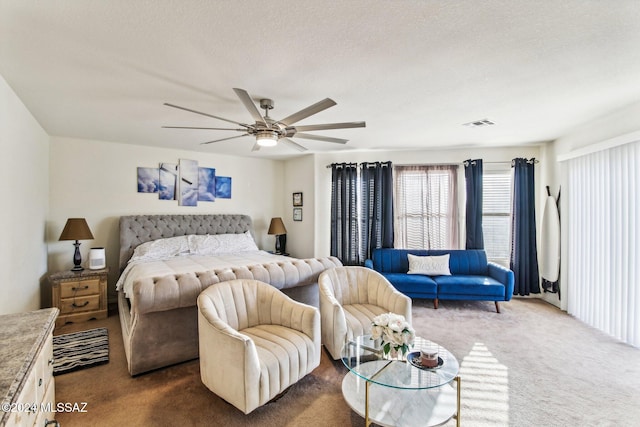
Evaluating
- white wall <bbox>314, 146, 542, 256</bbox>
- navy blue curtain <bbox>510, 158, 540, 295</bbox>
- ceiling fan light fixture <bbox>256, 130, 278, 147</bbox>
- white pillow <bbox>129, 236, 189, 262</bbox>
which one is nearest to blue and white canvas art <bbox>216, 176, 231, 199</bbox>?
white pillow <bbox>129, 236, 189, 262</bbox>

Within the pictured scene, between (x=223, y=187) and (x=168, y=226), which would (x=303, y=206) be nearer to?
(x=223, y=187)

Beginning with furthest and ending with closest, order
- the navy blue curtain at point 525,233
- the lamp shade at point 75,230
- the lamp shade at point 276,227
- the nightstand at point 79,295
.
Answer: the lamp shade at point 276,227
the navy blue curtain at point 525,233
the lamp shade at point 75,230
the nightstand at point 79,295

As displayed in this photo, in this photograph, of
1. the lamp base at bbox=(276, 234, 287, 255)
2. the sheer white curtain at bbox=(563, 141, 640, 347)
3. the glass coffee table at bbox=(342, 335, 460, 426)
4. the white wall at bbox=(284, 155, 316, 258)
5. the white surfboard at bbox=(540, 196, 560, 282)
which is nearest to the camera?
the glass coffee table at bbox=(342, 335, 460, 426)

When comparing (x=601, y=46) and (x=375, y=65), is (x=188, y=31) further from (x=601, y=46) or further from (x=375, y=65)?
(x=601, y=46)

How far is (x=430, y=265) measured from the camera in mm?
4551

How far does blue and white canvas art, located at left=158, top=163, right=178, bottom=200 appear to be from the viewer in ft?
16.0

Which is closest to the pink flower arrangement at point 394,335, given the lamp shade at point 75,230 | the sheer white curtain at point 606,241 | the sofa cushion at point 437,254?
the sofa cushion at point 437,254

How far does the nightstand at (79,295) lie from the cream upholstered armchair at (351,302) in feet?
9.99

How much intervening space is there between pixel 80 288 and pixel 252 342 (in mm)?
3227

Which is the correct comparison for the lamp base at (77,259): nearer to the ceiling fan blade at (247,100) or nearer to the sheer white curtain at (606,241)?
the ceiling fan blade at (247,100)

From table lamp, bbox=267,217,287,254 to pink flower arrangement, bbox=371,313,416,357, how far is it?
12.2 feet

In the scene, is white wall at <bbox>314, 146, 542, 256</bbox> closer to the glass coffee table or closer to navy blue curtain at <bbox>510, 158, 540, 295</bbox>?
navy blue curtain at <bbox>510, 158, 540, 295</bbox>

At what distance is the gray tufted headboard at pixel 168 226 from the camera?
4.34 meters

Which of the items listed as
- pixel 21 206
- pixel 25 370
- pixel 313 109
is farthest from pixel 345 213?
pixel 25 370
